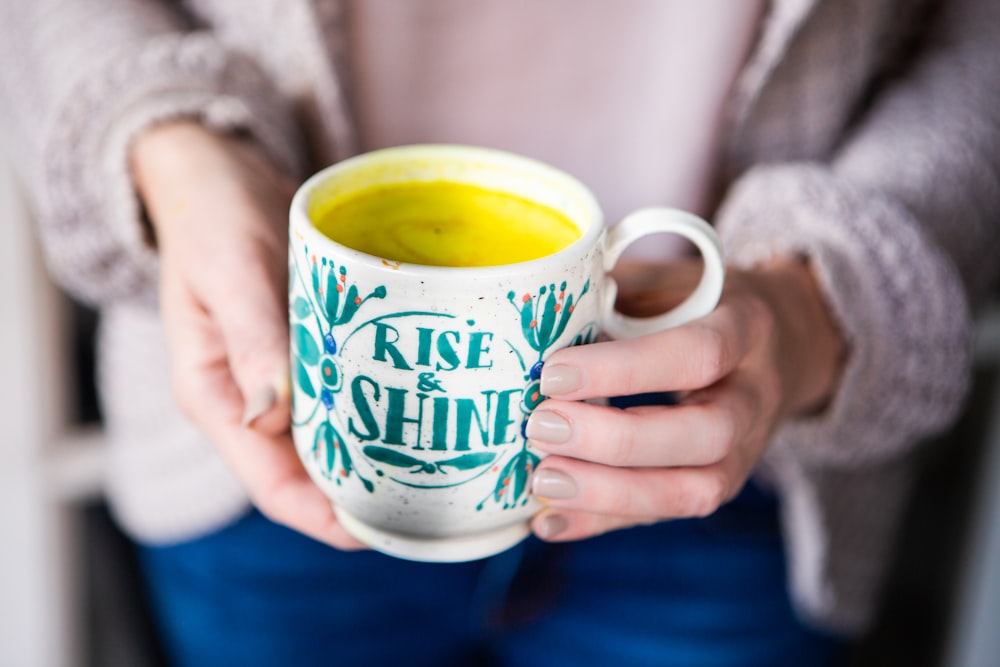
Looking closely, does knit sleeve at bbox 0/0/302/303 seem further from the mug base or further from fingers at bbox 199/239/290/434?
the mug base

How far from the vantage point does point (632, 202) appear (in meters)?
0.83

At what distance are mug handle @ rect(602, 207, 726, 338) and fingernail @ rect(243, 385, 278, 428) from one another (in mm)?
196

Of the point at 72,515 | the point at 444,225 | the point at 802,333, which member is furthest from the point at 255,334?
the point at 72,515

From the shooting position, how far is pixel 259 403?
0.51 metres

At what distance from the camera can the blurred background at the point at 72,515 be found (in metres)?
1.08

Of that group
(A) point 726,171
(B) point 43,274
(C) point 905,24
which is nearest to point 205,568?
(B) point 43,274

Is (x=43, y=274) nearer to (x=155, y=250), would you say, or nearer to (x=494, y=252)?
(x=155, y=250)

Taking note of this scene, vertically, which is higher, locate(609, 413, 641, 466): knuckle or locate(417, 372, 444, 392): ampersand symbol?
locate(417, 372, 444, 392): ampersand symbol

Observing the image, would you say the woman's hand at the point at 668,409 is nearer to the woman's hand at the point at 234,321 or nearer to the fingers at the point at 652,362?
the fingers at the point at 652,362

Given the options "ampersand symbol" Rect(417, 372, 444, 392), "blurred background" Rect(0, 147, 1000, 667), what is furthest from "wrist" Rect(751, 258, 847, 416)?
"blurred background" Rect(0, 147, 1000, 667)

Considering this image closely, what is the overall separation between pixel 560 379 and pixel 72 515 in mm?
1025

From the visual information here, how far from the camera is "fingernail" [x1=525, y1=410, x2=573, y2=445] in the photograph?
46cm

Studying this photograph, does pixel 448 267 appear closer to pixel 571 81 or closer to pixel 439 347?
pixel 439 347

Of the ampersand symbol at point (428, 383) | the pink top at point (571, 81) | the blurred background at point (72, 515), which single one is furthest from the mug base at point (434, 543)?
the blurred background at point (72, 515)
